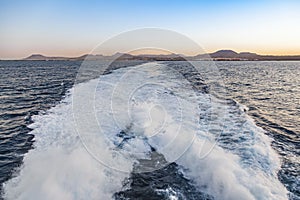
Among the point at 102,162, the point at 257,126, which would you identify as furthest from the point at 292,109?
the point at 102,162

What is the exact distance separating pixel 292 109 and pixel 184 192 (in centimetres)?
1355

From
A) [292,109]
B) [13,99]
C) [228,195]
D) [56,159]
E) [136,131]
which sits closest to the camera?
[228,195]

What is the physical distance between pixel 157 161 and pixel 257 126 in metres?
6.31

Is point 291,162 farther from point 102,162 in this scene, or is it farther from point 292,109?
point 292,109

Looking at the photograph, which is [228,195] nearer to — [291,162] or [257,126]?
[291,162]

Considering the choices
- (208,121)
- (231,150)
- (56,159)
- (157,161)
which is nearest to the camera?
(56,159)

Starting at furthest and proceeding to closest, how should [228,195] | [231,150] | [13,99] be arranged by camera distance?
[13,99]
[231,150]
[228,195]

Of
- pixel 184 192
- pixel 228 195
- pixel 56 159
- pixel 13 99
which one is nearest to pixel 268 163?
pixel 228 195

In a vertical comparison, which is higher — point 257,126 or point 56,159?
point 56,159

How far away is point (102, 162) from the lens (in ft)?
23.8

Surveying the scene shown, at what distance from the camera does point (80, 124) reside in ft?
34.8

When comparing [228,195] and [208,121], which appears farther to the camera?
[208,121]

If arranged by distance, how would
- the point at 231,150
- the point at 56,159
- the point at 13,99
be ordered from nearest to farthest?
the point at 56,159, the point at 231,150, the point at 13,99

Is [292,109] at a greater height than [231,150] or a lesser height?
lesser
